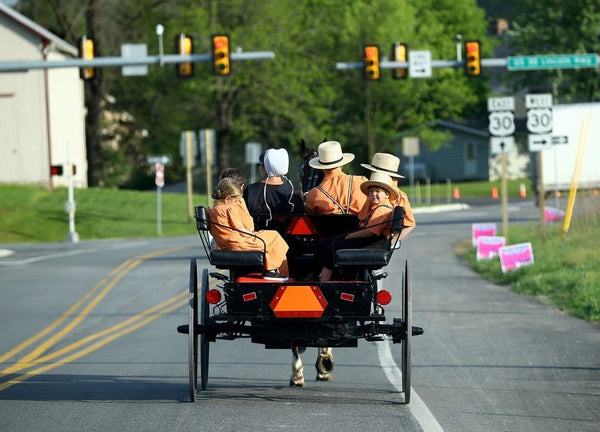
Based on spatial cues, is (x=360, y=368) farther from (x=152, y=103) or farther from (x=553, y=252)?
(x=152, y=103)

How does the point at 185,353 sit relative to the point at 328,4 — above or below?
below

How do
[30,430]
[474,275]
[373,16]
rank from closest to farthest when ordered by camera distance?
[30,430] → [474,275] → [373,16]

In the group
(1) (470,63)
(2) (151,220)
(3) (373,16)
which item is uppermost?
(3) (373,16)

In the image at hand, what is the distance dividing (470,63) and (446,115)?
45.1 m

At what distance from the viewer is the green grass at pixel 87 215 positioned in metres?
44.3

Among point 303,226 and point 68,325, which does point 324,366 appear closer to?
point 303,226

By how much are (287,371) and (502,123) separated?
1527 centimetres

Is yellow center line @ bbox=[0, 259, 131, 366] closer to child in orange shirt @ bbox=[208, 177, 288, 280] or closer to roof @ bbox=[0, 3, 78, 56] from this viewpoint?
child in orange shirt @ bbox=[208, 177, 288, 280]

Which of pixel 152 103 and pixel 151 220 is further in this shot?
pixel 152 103

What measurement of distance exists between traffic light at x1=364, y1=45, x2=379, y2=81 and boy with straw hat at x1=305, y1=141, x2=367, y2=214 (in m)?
24.3

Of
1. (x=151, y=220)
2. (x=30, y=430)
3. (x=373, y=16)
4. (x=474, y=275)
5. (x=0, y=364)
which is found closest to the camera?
(x=30, y=430)

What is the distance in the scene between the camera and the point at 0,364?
12.7 meters

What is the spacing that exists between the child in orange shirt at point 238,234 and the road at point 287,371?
111 centimetres

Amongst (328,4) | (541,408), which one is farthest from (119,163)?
(541,408)
